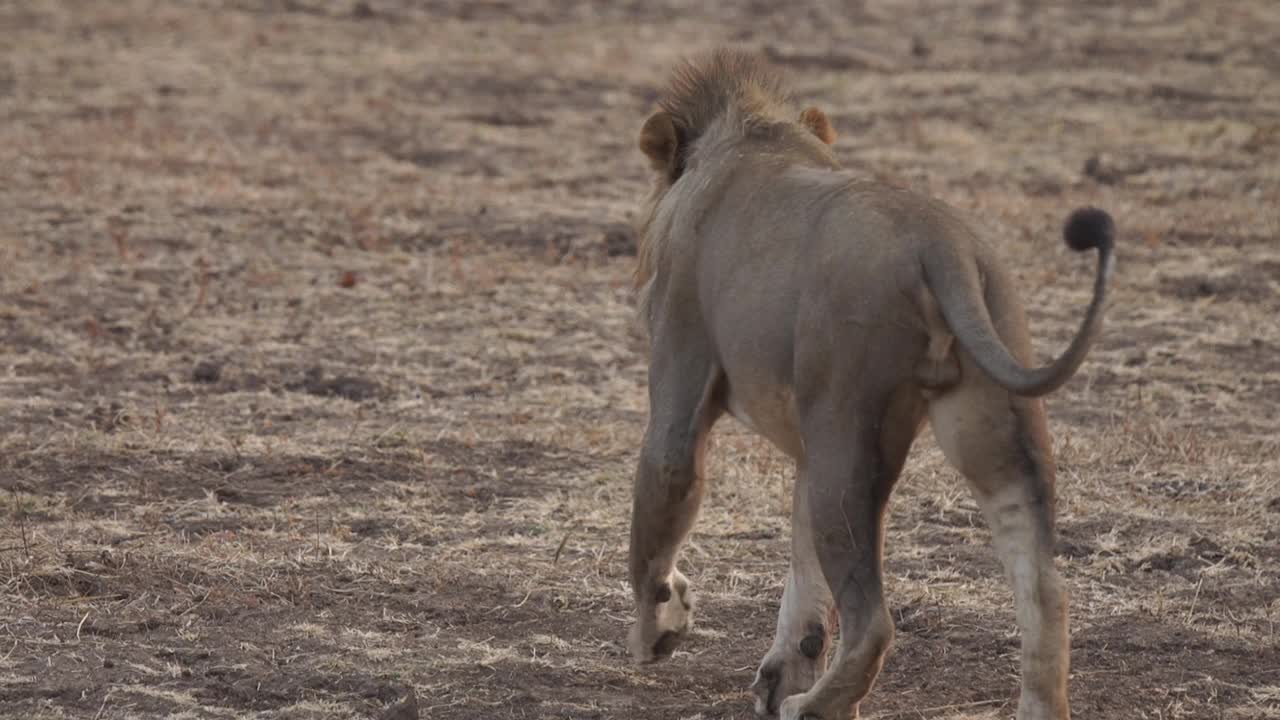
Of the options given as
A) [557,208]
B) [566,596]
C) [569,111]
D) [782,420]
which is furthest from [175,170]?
[782,420]

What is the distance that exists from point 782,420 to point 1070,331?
18.6 feet

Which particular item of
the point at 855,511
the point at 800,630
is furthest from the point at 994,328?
the point at 800,630

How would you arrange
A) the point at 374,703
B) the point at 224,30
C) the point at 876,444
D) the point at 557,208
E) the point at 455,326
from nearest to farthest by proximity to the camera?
the point at 876,444, the point at 374,703, the point at 455,326, the point at 557,208, the point at 224,30

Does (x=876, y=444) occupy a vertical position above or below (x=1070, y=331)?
above

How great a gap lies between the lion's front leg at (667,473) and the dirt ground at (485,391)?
15.1 inches

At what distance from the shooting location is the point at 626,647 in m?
5.74

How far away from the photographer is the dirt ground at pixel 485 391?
18.4 ft

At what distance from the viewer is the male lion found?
4293 mm

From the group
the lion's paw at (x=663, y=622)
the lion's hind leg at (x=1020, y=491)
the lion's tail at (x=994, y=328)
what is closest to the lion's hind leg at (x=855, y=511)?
the lion's hind leg at (x=1020, y=491)

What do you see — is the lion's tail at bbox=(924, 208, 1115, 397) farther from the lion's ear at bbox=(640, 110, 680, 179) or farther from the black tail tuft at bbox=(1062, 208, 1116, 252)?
the lion's ear at bbox=(640, 110, 680, 179)

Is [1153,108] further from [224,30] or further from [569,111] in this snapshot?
[224,30]

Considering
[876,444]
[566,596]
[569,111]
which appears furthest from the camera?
[569,111]

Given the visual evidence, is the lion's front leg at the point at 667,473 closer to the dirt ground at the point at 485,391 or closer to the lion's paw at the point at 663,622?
the lion's paw at the point at 663,622

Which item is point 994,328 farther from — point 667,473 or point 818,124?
point 818,124
